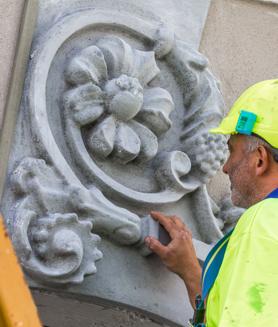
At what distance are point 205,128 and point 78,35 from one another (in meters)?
0.45

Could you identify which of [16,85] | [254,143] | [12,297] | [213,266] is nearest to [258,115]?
[254,143]

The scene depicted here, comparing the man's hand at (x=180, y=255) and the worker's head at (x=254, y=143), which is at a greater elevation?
the worker's head at (x=254, y=143)

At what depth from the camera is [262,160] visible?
212 centimetres

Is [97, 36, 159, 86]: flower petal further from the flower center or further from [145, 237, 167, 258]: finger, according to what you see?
[145, 237, 167, 258]: finger

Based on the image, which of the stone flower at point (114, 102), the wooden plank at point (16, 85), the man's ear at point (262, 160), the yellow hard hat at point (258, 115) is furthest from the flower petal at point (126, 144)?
the man's ear at point (262, 160)

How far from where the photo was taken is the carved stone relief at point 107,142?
2.42 m

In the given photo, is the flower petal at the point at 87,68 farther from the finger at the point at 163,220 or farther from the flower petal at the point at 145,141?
the finger at the point at 163,220

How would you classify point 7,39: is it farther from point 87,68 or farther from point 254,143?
point 254,143

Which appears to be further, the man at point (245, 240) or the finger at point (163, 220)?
the finger at point (163, 220)

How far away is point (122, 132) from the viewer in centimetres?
258

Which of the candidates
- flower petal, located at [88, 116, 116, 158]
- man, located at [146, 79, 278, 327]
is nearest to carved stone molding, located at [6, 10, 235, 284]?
flower petal, located at [88, 116, 116, 158]

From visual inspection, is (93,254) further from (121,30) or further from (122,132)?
(121,30)

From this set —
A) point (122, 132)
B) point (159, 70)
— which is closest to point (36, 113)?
point (122, 132)

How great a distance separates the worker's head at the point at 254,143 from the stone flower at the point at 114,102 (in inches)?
15.0
